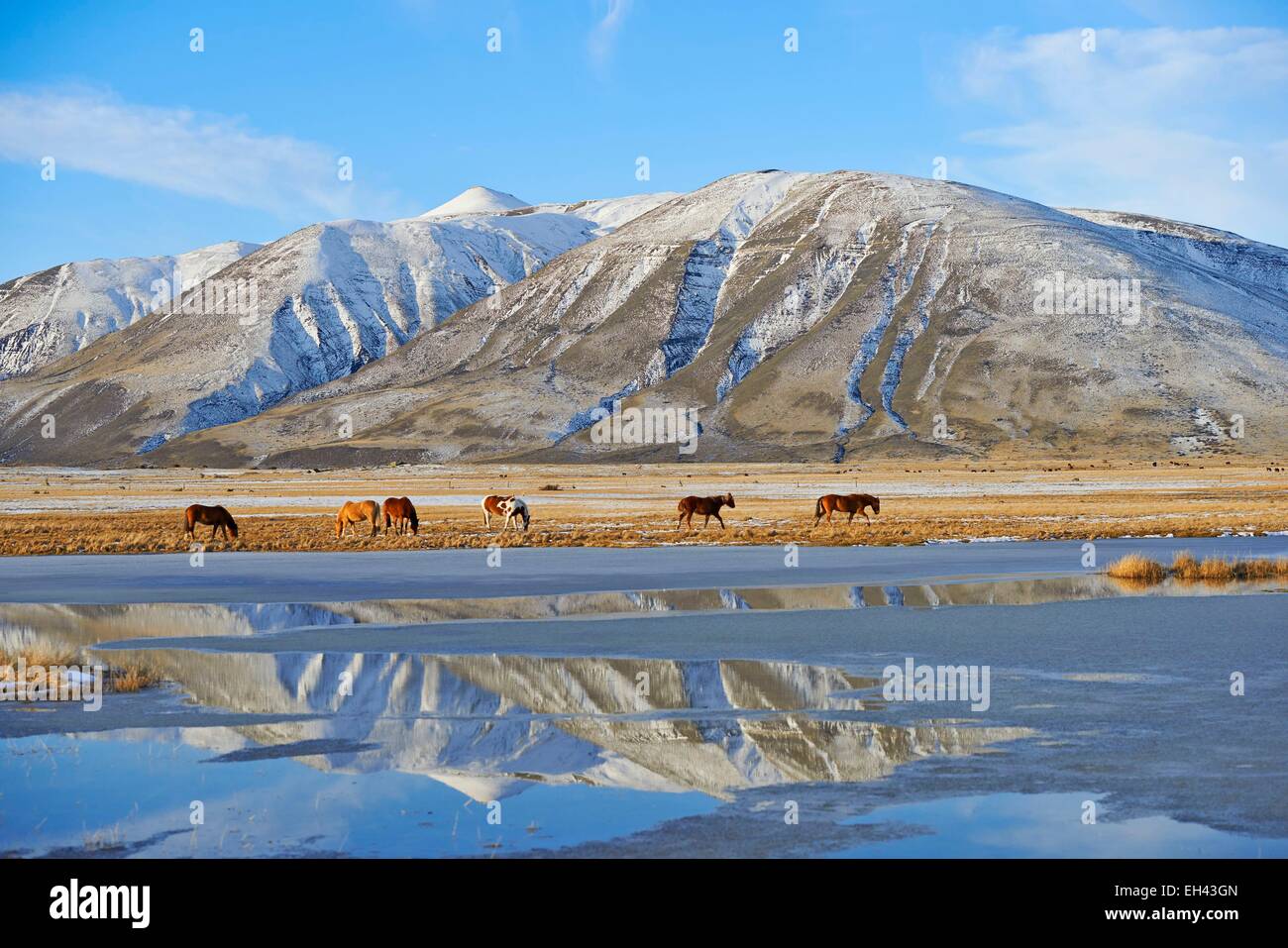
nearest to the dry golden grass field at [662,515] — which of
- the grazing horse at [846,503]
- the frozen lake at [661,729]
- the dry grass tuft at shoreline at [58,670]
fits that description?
the grazing horse at [846,503]

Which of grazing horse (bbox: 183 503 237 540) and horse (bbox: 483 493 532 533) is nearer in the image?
grazing horse (bbox: 183 503 237 540)

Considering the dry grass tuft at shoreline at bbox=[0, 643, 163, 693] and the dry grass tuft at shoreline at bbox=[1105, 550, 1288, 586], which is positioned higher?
the dry grass tuft at shoreline at bbox=[1105, 550, 1288, 586]

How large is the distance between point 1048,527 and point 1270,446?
156863 millimetres

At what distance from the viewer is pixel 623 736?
1455cm

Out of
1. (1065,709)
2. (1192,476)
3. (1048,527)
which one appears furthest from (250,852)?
(1192,476)

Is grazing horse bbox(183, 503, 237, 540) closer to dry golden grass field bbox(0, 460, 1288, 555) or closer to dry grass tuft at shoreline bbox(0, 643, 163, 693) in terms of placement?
dry golden grass field bbox(0, 460, 1288, 555)

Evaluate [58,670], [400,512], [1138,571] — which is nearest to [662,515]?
[400,512]

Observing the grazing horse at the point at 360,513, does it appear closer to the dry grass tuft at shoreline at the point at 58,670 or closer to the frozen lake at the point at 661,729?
the frozen lake at the point at 661,729

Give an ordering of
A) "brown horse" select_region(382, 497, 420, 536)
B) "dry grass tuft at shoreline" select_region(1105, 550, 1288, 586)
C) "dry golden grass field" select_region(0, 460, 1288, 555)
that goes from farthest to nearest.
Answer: "brown horse" select_region(382, 497, 420, 536) < "dry golden grass field" select_region(0, 460, 1288, 555) < "dry grass tuft at shoreline" select_region(1105, 550, 1288, 586)

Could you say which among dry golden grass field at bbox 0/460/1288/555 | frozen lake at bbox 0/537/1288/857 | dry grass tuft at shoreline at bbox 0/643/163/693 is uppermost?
dry golden grass field at bbox 0/460/1288/555

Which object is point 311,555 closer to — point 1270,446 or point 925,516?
point 925,516

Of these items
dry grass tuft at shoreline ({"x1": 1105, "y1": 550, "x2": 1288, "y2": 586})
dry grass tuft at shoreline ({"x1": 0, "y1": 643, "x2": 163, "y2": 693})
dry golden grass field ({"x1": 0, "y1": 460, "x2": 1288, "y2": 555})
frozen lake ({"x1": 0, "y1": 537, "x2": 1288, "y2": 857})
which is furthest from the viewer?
dry golden grass field ({"x1": 0, "y1": 460, "x2": 1288, "y2": 555})

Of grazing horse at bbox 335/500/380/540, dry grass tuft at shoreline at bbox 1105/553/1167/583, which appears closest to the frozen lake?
dry grass tuft at shoreline at bbox 1105/553/1167/583

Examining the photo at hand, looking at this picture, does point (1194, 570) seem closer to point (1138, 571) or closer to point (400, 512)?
point (1138, 571)
